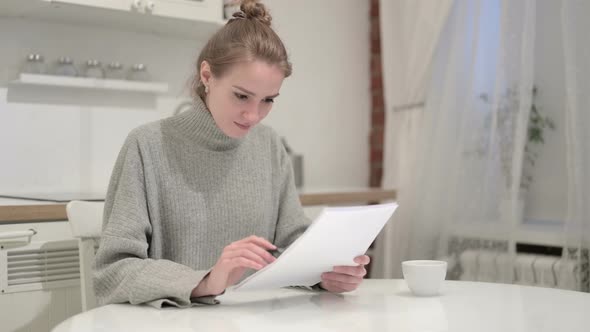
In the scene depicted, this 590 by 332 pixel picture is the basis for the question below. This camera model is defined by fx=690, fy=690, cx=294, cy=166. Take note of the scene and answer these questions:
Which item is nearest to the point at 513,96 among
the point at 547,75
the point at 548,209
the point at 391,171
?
the point at 547,75

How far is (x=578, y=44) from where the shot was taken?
8.04 ft

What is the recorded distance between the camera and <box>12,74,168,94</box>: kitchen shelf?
2.46 m

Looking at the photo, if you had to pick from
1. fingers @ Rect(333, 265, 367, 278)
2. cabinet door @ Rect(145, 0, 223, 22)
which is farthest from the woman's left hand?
cabinet door @ Rect(145, 0, 223, 22)

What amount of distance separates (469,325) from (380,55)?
2700 millimetres

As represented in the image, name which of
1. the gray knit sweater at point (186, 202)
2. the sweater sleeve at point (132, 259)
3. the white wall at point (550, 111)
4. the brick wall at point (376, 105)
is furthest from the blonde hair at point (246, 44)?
the brick wall at point (376, 105)

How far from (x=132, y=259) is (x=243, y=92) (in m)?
0.41

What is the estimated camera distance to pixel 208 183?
Answer: 1561 millimetres

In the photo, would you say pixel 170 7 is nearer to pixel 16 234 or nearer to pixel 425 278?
pixel 16 234

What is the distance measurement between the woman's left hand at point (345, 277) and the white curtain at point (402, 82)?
1.70 metres

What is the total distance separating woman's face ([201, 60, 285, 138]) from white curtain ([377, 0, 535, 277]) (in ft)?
4.83

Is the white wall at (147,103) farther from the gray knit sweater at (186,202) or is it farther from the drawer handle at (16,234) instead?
the gray knit sweater at (186,202)

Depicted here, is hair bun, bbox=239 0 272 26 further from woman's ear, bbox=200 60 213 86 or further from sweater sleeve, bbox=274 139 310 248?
sweater sleeve, bbox=274 139 310 248

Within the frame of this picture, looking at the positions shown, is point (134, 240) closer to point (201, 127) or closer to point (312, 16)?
point (201, 127)

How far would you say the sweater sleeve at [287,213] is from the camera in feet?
5.36
